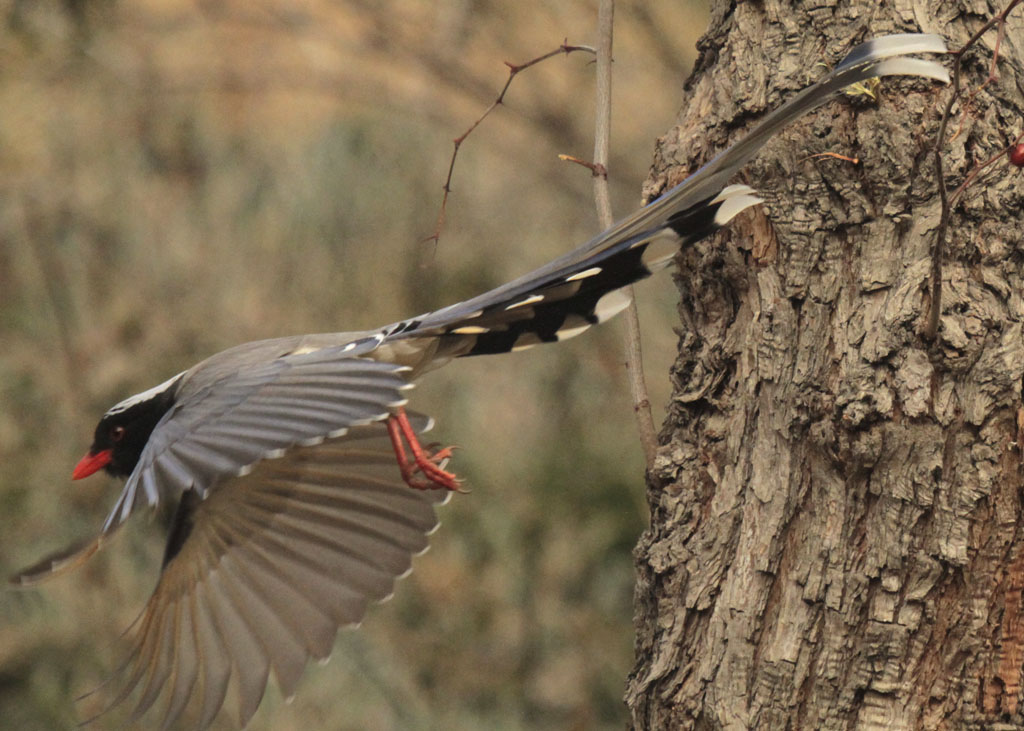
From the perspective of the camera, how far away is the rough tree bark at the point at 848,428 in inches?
78.5

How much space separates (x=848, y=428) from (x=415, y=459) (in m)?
1.16

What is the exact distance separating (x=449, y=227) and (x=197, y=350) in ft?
4.30

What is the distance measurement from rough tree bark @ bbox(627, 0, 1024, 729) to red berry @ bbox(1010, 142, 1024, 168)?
88 mm

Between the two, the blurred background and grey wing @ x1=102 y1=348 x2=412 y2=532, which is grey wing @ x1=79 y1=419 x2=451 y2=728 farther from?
the blurred background

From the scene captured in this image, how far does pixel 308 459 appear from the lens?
10.1 feet

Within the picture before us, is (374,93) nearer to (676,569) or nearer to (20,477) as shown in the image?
(20,477)

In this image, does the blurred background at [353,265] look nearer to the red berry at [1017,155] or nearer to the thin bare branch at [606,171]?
the thin bare branch at [606,171]

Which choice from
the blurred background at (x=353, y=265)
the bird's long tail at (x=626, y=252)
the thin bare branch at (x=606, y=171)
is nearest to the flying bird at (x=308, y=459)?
the bird's long tail at (x=626, y=252)

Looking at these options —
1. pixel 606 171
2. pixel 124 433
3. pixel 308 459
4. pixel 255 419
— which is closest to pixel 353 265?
pixel 124 433

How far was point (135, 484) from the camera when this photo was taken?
232cm

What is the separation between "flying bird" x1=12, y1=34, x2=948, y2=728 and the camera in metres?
2.23

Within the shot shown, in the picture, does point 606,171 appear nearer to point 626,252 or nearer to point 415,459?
point 626,252

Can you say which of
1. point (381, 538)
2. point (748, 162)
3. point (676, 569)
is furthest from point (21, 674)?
point (748, 162)

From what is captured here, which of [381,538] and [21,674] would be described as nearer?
[381,538]
